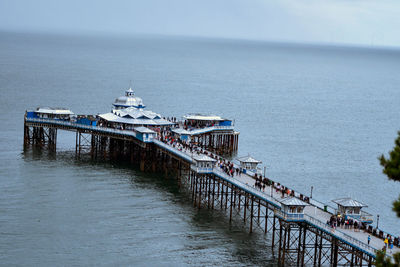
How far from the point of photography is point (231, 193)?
59.6 meters

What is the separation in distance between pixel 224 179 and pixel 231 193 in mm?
1312

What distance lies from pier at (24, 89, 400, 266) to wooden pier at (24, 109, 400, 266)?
6 cm

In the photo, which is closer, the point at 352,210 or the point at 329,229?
the point at 329,229

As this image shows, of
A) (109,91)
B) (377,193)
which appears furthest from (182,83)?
(377,193)

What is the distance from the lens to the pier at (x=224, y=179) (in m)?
48.1

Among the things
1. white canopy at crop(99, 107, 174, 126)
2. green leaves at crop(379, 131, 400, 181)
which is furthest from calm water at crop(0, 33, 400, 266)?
green leaves at crop(379, 131, 400, 181)

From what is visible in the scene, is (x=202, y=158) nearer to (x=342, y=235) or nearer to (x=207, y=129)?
(x=342, y=235)

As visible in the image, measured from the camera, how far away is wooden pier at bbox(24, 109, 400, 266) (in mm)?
47812

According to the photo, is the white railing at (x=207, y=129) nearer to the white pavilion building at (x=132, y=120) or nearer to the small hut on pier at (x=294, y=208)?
the white pavilion building at (x=132, y=120)

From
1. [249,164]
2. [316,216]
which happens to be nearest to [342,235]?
[316,216]

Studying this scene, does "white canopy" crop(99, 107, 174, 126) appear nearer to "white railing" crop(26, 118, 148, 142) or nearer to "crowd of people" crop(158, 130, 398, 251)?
"white railing" crop(26, 118, 148, 142)

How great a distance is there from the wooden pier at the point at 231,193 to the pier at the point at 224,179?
0.06 metres

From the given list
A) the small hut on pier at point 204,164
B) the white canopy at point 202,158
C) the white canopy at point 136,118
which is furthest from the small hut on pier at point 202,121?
the small hut on pier at point 204,164

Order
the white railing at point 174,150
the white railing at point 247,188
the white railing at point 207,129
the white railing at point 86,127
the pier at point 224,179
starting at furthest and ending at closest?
the white railing at point 207,129, the white railing at point 86,127, the white railing at point 174,150, the white railing at point 247,188, the pier at point 224,179
